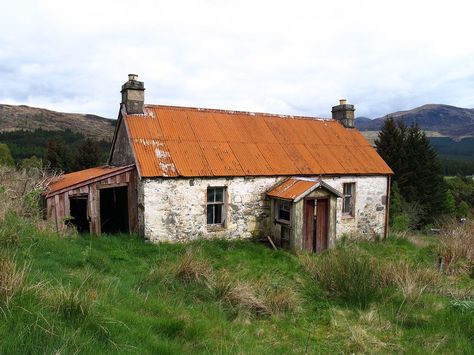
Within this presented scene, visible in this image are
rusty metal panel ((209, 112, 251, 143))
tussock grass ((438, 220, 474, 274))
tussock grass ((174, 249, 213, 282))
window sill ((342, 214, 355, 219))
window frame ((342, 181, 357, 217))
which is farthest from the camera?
window frame ((342, 181, 357, 217))

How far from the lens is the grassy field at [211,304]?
4301 millimetres

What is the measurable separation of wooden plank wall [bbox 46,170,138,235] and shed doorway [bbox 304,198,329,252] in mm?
5803

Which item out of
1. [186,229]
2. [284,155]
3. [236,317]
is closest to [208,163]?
[186,229]

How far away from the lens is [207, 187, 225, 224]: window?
12.6 m

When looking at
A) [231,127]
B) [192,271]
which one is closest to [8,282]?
[192,271]

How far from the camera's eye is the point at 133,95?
13.3 meters

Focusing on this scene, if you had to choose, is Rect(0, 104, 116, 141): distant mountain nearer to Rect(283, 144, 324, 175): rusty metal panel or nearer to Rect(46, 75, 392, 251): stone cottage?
Rect(46, 75, 392, 251): stone cottage

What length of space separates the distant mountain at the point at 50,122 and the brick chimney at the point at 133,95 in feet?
219

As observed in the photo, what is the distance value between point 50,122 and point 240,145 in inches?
3362

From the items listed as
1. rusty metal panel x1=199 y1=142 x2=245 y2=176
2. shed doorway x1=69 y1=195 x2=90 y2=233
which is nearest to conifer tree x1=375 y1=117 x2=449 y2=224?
rusty metal panel x1=199 y1=142 x2=245 y2=176

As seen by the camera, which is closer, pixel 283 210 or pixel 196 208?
pixel 196 208

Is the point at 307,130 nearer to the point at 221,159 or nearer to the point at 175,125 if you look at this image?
the point at 221,159

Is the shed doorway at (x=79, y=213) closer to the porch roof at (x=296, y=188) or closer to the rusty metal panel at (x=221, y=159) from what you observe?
the rusty metal panel at (x=221, y=159)

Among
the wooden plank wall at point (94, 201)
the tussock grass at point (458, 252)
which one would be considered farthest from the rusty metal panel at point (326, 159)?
the wooden plank wall at point (94, 201)
